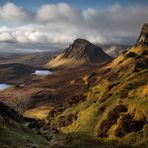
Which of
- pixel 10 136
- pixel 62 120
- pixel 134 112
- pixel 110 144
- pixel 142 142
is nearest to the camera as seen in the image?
pixel 10 136

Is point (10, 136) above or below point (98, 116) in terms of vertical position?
above

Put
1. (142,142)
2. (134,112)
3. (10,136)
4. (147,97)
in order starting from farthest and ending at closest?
1. (147,97)
2. (134,112)
3. (142,142)
4. (10,136)

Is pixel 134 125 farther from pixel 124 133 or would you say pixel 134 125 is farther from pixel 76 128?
pixel 76 128

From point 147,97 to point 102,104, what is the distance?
965 inches

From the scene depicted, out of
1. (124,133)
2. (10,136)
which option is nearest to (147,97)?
(124,133)

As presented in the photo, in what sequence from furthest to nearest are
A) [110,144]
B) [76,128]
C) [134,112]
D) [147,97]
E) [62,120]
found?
[62,120] → [76,128] → [147,97] → [134,112] → [110,144]

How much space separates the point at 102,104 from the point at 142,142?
159ft

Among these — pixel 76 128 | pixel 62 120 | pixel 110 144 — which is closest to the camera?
pixel 110 144

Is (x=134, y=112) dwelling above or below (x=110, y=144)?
above

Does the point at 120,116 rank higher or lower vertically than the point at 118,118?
higher

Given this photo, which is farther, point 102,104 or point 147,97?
point 102,104

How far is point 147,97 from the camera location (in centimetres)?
14862

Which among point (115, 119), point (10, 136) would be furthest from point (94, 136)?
point (10, 136)

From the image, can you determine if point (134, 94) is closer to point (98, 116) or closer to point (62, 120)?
point (98, 116)
